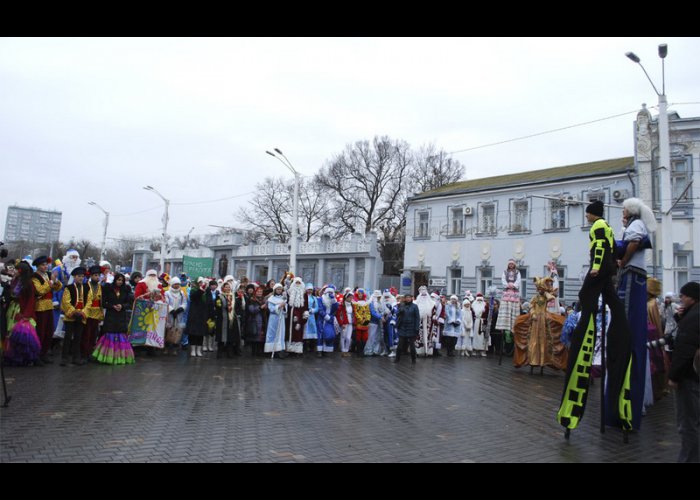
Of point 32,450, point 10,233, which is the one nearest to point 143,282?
point 32,450

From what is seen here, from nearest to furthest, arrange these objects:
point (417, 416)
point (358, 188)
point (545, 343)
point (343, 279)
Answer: point (417, 416)
point (545, 343)
point (343, 279)
point (358, 188)

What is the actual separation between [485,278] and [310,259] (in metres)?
14.3

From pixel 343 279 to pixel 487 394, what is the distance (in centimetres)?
3016

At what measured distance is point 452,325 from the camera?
56.0 ft

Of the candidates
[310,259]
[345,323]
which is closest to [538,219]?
[310,259]

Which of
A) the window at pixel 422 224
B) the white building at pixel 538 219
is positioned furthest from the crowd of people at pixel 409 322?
the window at pixel 422 224

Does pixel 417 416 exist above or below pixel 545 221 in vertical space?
below

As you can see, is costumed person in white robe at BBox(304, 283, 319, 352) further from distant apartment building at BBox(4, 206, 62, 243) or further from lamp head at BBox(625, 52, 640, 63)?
distant apartment building at BBox(4, 206, 62, 243)

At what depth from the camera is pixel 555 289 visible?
492 inches

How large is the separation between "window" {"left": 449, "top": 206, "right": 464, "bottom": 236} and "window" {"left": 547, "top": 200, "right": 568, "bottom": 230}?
6.01 metres

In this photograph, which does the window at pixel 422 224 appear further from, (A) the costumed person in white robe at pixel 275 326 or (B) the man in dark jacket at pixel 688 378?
(B) the man in dark jacket at pixel 688 378

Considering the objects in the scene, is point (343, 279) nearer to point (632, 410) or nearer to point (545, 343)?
point (545, 343)

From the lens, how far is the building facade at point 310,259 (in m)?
37.3

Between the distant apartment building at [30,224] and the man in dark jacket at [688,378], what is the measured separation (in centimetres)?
8310
